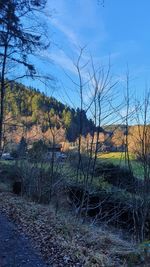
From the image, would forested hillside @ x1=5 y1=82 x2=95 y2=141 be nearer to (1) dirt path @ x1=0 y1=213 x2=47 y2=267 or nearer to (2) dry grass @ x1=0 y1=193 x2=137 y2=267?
(2) dry grass @ x1=0 y1=193 x2=137 y2=267

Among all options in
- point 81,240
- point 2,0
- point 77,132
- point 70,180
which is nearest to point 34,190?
point 70,180

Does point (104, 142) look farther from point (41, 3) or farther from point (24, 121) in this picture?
point (24, 121)

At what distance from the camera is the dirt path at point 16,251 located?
187 inches

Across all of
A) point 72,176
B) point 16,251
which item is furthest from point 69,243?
point 72,176

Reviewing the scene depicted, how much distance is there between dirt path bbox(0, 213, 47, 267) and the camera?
4758 millimetres

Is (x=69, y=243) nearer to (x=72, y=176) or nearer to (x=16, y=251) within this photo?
(x=16, y=251)

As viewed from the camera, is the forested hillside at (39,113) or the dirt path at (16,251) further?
the forested hillside at (39,113)

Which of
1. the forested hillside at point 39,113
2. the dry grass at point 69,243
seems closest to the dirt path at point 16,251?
the dry grass at point 69,243

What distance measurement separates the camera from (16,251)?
208 inches

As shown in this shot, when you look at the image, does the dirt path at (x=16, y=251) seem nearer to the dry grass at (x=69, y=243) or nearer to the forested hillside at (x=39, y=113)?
the dry grass at (x=69, y=243)

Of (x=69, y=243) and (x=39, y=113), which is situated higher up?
(x=39, y=113)

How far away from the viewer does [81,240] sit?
6.14 m

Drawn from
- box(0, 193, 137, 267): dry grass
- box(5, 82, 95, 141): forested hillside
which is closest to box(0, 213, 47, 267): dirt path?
box(0, 193, 137, 267): dry grass

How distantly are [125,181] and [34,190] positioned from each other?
393cm
